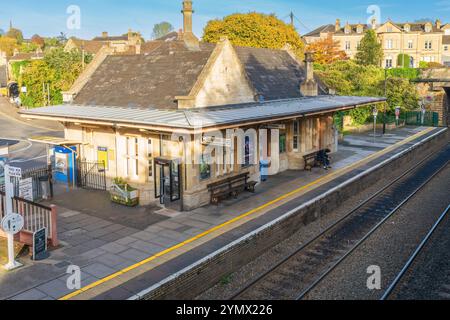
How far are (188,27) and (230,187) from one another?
384 inches

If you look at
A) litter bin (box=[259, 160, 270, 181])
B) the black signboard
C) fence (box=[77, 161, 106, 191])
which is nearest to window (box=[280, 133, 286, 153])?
litter bin (box=[259, 160, 270, 181])

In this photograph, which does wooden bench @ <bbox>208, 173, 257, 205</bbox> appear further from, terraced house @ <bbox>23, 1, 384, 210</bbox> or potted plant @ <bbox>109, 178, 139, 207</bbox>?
potted plant @ <bbox>109, 178, 139, 207</bbox>

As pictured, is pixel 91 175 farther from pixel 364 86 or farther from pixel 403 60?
pixel 403 60

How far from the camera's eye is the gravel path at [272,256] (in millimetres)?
11383

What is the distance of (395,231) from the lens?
15984mm

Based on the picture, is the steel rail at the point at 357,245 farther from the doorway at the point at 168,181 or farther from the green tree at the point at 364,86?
the green tree at the point at 364,86

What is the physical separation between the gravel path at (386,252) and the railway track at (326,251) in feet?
0.76

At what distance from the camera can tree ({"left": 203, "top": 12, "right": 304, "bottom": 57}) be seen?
177ft

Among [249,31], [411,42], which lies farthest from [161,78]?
[411,42]

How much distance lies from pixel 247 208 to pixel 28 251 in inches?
293

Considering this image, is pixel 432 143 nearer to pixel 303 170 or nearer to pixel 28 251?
pixel 303 170

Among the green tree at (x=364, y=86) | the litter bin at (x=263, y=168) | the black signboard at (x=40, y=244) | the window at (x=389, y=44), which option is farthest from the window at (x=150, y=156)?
the window at (x=389, y=44)

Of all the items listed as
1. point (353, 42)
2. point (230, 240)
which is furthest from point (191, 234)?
point (353, 42)

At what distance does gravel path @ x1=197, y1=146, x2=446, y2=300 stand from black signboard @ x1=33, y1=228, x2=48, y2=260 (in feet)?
14.9
